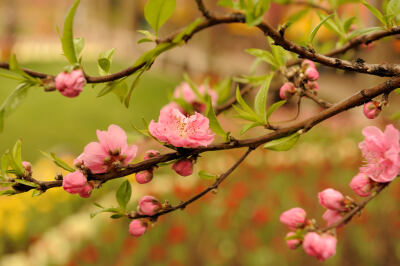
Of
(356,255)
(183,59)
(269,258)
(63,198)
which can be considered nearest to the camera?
(269,258)

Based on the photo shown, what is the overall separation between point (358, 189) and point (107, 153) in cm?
28

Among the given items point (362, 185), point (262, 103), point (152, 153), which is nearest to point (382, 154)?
point (362, 185)

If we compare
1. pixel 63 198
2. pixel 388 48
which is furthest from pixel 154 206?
pixel 388 48

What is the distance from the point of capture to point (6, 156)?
482mm

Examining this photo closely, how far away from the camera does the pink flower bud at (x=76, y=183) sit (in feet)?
1.54

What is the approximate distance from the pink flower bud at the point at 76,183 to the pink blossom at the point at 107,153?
0.02m

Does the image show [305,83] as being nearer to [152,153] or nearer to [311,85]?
[311,85]

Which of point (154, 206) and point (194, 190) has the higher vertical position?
point (154, 206)

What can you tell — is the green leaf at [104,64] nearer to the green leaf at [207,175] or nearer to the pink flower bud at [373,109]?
the green leaf at [207,175]

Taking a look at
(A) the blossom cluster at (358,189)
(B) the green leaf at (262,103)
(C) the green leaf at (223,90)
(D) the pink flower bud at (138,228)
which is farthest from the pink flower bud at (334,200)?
(C) the green leaf at (223,90)

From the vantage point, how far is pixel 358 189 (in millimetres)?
487

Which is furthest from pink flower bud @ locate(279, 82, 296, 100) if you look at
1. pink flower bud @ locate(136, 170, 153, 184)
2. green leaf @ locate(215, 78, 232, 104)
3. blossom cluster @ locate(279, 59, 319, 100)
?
green leaf @ locate(215, 78, 232, 104)

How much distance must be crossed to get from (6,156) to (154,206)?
18 centimetres

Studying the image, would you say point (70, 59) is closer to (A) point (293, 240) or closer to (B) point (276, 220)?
(A) point (293, 240)
